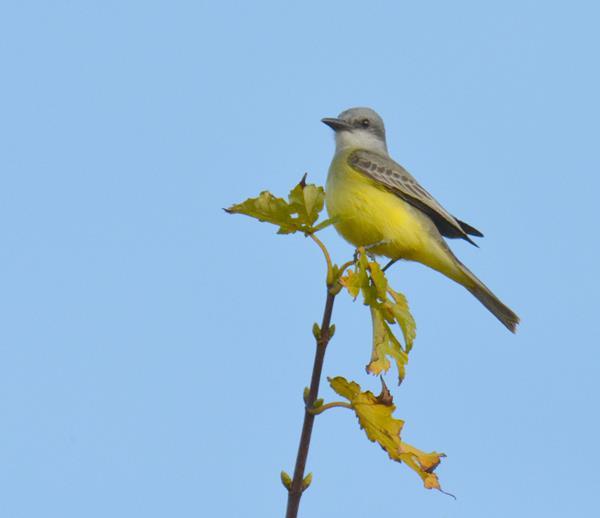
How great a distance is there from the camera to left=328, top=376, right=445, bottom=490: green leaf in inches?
119

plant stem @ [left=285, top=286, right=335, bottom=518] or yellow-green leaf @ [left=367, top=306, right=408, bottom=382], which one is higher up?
yellow-green leaf @ [left=367, top=306, right=408, bottom=382]

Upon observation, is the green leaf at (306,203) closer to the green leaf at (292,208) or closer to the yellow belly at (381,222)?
the green leaf at (292,208)

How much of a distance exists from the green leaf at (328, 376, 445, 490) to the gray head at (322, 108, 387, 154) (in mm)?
5310

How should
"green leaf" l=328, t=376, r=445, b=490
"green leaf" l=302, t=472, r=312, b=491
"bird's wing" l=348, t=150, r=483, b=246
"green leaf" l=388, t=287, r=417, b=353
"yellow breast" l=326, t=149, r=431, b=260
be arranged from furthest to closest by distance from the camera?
"bird's wing" l=348, t=150, r=483, b=246 → "yellow breast" l=326, t=149, r=431, b=260 → "green leaf" l=388, t=287, r=417, b=353 → "green leaf" l=328, t=376, r=445, b=490 → "green leaf" l=302, t=472, r=312, b=491

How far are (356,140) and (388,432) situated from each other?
5563 mm

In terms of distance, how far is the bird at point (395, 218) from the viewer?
267 inches

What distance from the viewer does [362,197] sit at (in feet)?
22.8

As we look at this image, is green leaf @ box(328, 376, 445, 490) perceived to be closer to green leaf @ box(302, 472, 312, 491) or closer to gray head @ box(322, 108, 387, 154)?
green leaf @ box(302, 472, 312, 491)

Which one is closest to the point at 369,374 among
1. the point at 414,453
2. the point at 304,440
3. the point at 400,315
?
the point at 400,315

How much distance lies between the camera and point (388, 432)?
9.98 ft

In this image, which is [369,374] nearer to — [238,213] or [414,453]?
[414,453]

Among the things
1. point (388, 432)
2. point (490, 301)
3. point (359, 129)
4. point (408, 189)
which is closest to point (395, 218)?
point (408, 189)

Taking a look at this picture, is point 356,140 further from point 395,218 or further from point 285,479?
point 285,479

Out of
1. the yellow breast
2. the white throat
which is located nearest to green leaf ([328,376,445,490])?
the yellow breast
